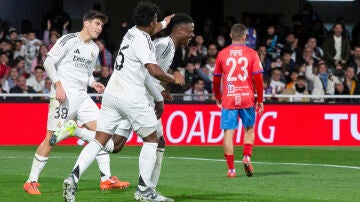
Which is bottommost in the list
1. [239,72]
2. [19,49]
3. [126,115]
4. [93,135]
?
[93,135]

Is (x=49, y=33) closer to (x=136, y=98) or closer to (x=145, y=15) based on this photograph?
(x=145, y=15)

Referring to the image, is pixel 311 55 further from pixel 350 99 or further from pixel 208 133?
pixel 208 133

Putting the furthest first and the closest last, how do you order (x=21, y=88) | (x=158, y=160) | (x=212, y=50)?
(x=212, y=50) → (x=21, y=88) → (x=158, y=160)

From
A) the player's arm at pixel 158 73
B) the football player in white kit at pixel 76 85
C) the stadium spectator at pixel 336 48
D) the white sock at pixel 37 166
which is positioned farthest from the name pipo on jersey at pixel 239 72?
the stadium spectator at pixel 336 48

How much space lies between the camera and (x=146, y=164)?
12188 mm

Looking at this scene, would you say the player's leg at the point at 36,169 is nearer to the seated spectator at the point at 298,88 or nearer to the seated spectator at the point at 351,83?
the seated spectator at the point at 298,88

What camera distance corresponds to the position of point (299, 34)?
3016 cm

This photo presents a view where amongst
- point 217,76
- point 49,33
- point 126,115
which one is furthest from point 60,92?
point 49,33

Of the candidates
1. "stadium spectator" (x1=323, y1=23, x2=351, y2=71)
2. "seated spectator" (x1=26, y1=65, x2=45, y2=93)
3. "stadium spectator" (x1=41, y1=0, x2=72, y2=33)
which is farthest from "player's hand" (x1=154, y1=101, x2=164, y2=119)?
"stadium spectator" (x1=323, y1=23, x2=351, y2=71)

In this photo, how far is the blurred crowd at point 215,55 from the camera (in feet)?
86.4

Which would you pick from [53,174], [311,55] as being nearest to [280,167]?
[53,174]

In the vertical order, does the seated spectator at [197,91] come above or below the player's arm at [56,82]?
below

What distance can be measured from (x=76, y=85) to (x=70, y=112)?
373 mm

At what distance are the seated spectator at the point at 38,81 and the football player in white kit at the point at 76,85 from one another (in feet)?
38.0
